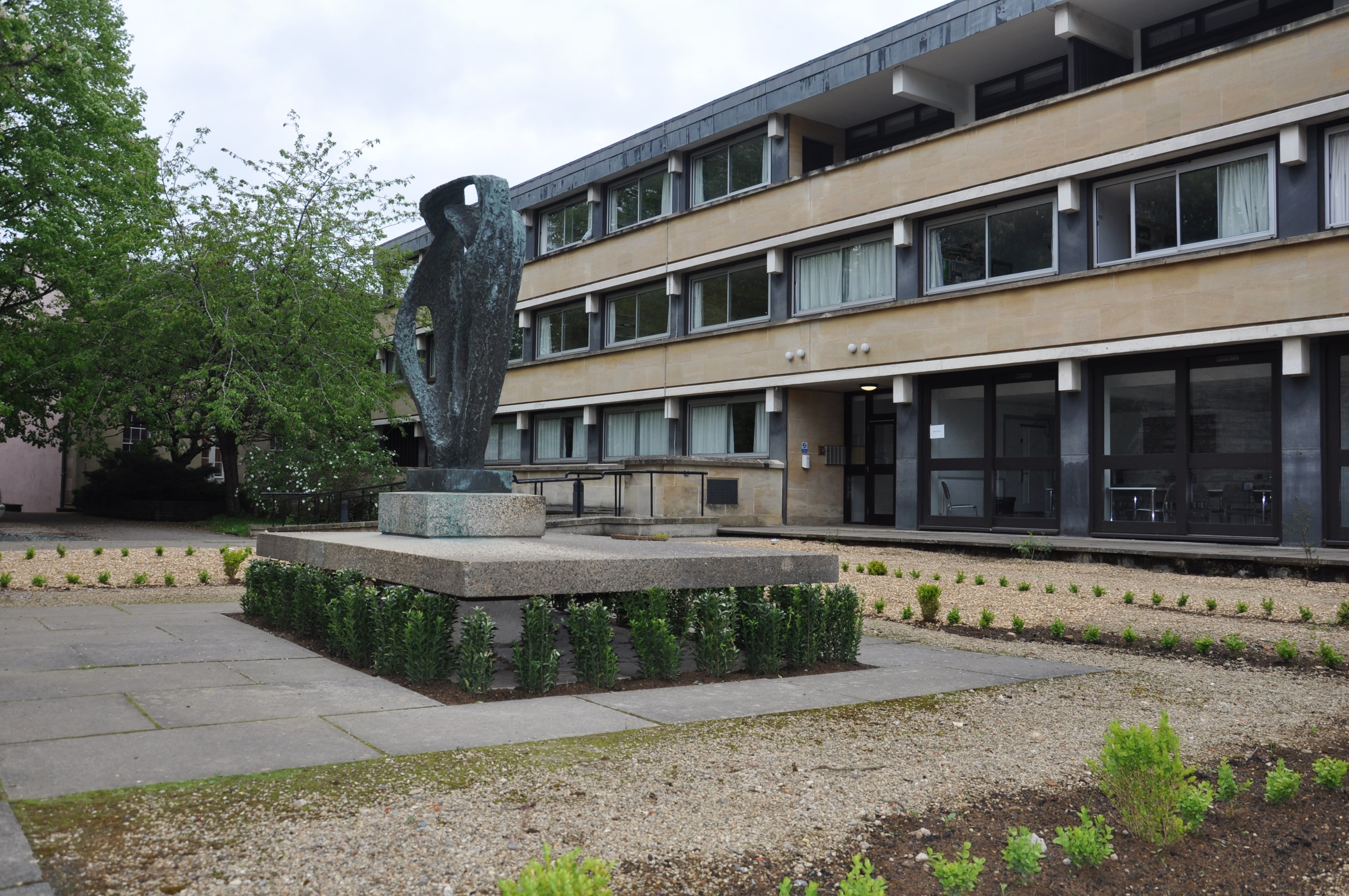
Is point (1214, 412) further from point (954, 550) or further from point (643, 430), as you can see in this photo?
point (643, 430)

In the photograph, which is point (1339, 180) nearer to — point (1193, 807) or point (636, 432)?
point (1193, 807)

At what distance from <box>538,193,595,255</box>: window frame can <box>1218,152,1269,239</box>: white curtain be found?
19387mm

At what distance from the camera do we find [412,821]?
3.78 meters

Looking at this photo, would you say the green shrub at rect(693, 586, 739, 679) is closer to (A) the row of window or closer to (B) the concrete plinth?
(B) the concrete plinth

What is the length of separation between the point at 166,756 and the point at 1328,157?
1881cm

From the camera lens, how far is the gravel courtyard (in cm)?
336

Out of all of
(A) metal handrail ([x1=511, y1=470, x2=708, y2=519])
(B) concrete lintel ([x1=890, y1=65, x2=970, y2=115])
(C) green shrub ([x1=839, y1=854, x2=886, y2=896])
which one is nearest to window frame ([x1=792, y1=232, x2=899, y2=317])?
(B) concrete lintel ([x1=890, y1=65, x2=970, y2=115])

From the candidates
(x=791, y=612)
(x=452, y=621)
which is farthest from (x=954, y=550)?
(x=452, y=621)

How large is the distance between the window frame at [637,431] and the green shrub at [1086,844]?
2604 centimetres

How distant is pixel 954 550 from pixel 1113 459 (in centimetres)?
352

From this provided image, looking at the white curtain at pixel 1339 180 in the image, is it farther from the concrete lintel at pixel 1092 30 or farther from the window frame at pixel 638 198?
the window frame at pixel 638 198

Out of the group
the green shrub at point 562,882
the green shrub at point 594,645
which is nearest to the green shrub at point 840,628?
the green shrub at point 594,645

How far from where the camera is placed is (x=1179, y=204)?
18953mm

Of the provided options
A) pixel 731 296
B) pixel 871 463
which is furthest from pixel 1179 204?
pixel 731 296
